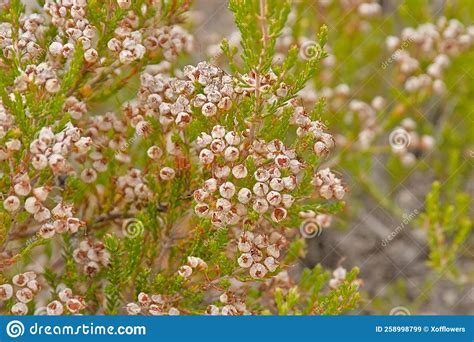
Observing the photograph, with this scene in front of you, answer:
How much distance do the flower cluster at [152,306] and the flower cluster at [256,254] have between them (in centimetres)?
27

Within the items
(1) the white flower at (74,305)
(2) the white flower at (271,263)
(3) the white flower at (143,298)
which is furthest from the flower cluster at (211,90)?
(1) the white flower at (74,305)

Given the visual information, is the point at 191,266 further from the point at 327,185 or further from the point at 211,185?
the point at 327,185

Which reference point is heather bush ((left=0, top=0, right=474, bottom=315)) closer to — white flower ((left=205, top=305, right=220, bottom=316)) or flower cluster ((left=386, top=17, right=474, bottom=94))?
white flower ((left=205, top=305, right=220, bottom=316))

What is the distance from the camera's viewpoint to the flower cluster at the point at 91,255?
2.25 metres

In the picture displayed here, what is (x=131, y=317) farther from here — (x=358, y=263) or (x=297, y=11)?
(x=297, y=11)

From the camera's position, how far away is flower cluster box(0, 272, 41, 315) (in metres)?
2.04

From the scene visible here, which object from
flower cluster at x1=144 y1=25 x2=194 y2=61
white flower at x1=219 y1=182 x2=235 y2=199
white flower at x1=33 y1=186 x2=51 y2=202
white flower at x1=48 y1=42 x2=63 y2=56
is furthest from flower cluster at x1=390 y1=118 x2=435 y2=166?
white flower at x1=33 y1=186 x2=51 y2=202

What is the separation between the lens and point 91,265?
7.36 feet

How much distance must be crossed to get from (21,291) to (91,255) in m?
0.26

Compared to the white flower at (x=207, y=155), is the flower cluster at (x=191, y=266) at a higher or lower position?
lower

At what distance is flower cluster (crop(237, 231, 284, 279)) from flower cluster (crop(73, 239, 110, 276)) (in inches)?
19.3

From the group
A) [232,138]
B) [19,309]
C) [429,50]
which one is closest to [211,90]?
[232,138]

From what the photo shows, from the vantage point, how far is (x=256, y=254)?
200cm

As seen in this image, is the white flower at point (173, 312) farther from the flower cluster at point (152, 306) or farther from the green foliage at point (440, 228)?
the green foliage at point (440, 228)
